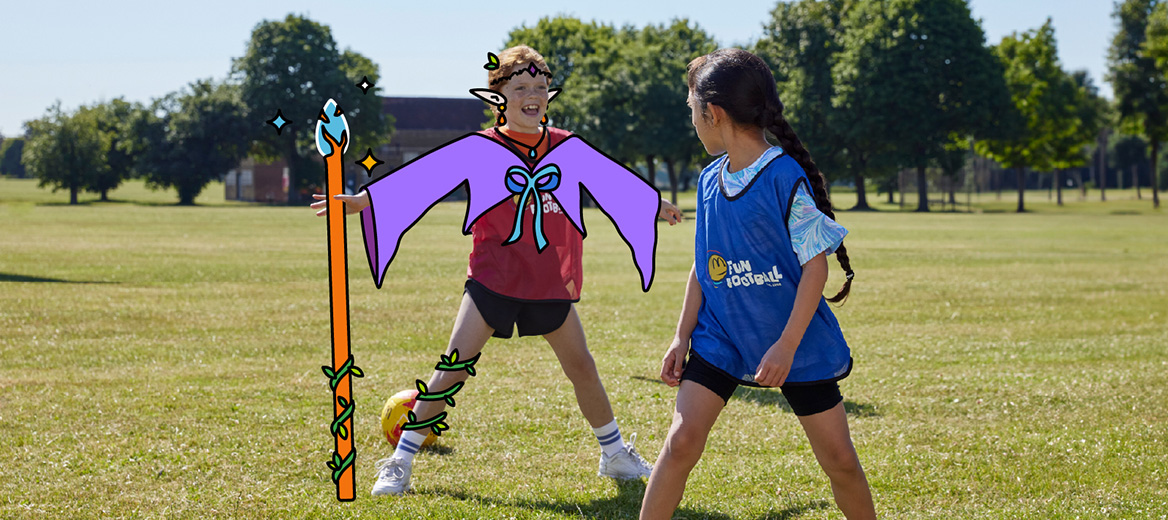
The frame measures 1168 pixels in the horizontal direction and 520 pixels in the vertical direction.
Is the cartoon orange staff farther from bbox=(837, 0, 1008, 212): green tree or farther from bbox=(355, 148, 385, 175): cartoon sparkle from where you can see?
bbox=(837, 0, 1008, 212): green tree

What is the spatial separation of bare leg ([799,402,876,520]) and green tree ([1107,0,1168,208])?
2598 inches

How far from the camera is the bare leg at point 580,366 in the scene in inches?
189

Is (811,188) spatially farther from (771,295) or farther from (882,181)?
(882,181)

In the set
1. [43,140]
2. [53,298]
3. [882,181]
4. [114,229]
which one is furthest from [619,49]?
[53,298]

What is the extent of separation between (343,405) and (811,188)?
172cm

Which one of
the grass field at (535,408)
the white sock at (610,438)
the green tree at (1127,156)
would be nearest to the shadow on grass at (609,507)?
the grass field at (535,408)

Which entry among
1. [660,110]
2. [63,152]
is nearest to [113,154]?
[63,152]

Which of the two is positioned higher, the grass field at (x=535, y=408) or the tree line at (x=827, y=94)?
the tree line at (x=827, y=94)

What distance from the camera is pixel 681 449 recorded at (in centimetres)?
334

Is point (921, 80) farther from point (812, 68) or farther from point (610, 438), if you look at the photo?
point (610, 438)

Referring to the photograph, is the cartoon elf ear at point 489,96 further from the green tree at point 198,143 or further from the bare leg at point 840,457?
the green tree at point 198,143

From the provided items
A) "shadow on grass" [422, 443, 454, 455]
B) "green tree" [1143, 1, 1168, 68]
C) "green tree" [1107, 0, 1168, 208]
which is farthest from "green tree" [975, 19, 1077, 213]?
"shadow on grass" [422, 443, 454, 455]

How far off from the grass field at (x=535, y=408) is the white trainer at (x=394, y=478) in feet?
0.30

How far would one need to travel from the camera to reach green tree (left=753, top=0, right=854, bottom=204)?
214ft
